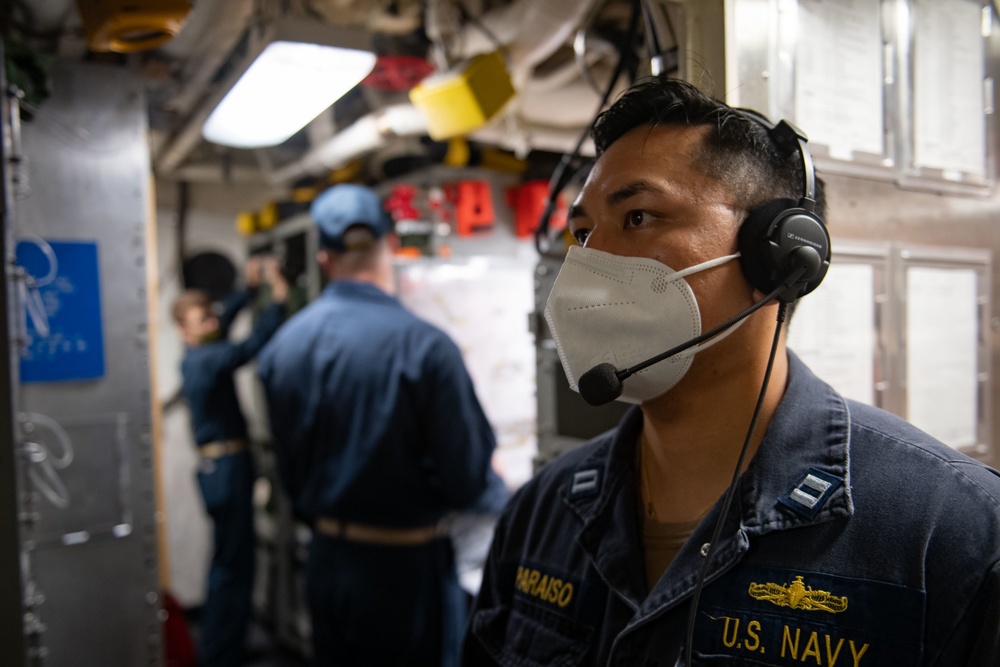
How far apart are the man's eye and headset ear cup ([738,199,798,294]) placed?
14 centimetres

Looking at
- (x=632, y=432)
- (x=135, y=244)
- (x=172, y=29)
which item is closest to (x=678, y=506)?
(x=632, y=432)

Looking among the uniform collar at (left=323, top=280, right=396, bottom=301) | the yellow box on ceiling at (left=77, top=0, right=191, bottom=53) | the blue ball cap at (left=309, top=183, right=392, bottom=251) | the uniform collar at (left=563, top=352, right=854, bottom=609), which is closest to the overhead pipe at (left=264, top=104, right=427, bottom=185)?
the blue ball cap at (left=309, top=183, right=392, bottom=251)

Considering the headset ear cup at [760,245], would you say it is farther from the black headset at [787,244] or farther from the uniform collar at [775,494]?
the uniform collar at [775,494]

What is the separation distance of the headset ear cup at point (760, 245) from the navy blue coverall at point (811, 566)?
0.18m

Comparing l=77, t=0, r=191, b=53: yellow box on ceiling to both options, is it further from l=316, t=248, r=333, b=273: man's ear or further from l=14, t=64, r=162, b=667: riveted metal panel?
l=316, t=248, r=333, b=273: man's ear

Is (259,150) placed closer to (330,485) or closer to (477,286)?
(477,286)

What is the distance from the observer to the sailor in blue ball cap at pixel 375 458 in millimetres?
2473

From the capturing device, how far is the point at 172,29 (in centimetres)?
166

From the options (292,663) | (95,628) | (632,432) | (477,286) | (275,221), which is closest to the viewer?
(632,432)

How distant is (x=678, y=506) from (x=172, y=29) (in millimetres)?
1529

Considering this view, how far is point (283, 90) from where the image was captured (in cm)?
235

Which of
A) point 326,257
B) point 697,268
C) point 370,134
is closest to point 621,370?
point 697,268

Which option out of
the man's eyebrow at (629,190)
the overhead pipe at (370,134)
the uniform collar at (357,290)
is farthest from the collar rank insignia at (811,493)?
the overhead pipe at (370,134)

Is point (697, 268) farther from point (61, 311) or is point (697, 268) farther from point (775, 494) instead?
point (61, 311)
